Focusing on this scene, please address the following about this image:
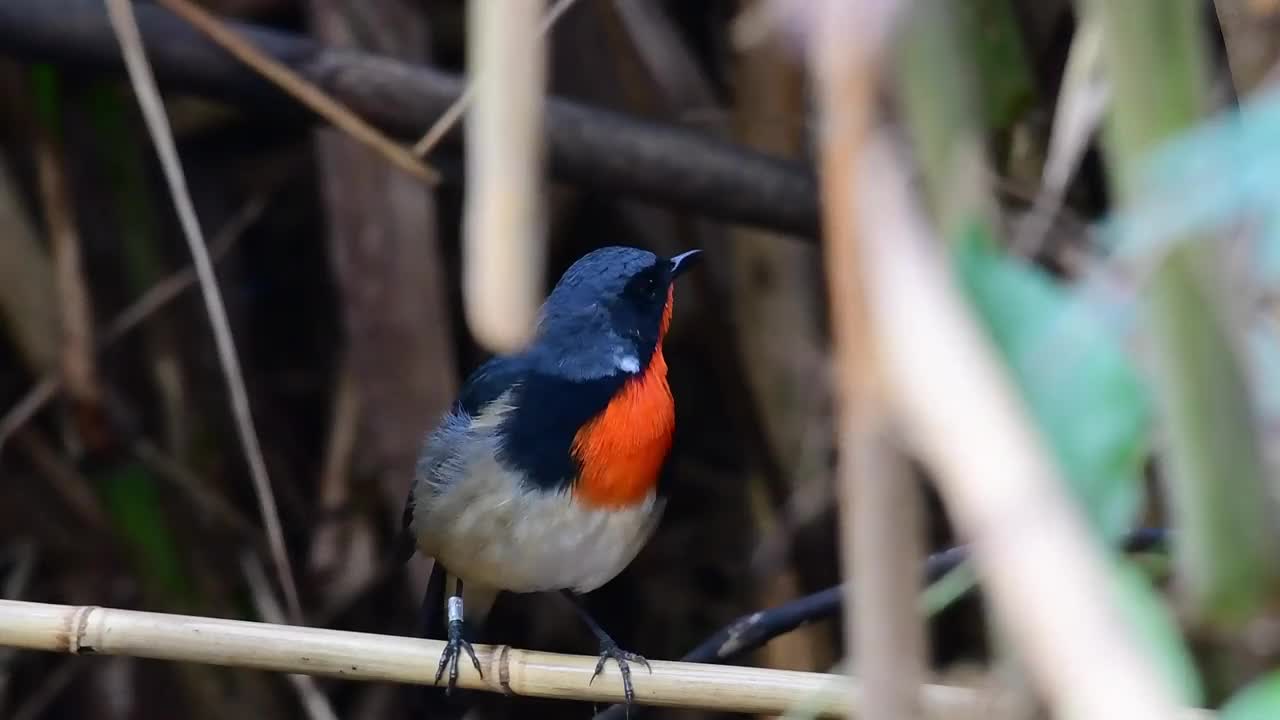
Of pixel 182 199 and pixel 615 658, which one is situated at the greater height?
pixel 182 199

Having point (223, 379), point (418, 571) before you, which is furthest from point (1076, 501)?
point (223, 379)

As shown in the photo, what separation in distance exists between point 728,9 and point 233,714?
5.51 ft

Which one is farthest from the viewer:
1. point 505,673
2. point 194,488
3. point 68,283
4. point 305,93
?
point 194,488

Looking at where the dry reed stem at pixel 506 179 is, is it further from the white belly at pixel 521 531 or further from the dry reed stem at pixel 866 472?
the white belly at pixel 521 531

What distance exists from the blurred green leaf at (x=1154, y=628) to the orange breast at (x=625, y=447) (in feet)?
4.97

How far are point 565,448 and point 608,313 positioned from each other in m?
0.23

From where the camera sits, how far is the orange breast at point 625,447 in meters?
1.89

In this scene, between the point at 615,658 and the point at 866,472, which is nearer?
the point at 866,472

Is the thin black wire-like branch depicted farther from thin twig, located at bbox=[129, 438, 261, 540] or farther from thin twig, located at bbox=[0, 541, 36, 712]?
thin twig, located at bbox=[0, 541, 36, 712]

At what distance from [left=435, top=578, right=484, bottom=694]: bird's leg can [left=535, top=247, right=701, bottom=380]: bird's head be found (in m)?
0.40

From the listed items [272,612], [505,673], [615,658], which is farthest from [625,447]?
[272,612]

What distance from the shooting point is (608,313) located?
2014mm

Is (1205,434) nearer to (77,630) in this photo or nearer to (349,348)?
(77,630)

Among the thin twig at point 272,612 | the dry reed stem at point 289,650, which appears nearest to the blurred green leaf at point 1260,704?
the dry reed stem at point 289,650
